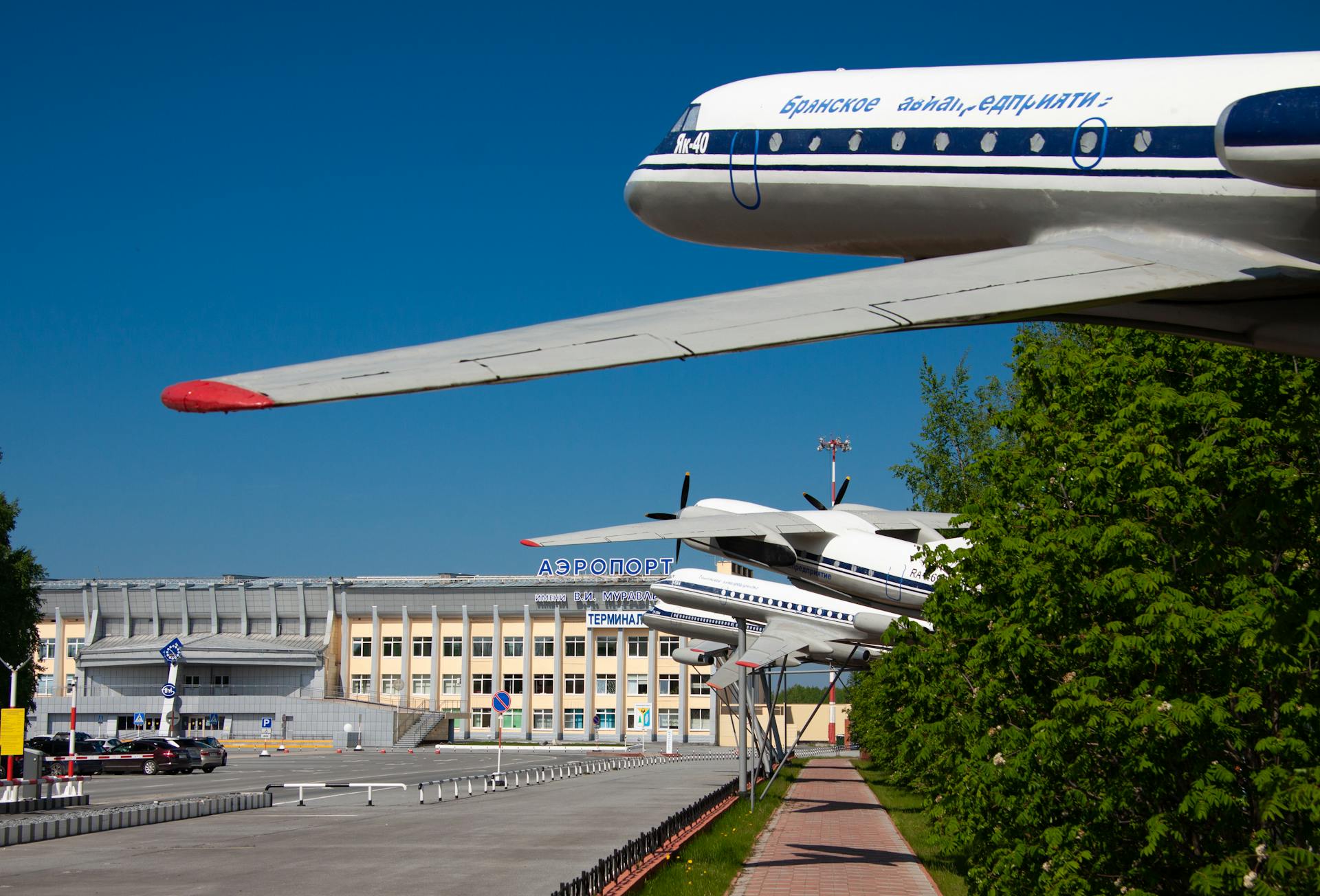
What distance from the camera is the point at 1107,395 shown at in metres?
16.5

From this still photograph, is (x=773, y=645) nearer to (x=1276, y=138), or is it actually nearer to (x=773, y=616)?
(x=773, y=616)

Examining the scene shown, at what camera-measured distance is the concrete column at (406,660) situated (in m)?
120

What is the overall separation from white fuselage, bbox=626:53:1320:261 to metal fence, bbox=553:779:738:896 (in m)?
9.98

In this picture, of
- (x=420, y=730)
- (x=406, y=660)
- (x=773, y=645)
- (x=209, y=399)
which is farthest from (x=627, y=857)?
(x=406, y=660)

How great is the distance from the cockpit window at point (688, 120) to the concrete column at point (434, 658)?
114 m

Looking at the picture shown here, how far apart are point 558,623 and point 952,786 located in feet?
327

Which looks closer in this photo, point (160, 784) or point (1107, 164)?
point (1107, 164)

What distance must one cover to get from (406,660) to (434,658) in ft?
9.82

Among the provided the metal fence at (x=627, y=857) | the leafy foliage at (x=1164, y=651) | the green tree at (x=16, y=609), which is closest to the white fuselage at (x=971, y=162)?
the leafy foliage at (x=1164, y=651)

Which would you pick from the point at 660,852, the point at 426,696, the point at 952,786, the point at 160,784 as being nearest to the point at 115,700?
the point at 426,696

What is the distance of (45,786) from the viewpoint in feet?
130

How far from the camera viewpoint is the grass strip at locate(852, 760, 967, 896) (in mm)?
23391

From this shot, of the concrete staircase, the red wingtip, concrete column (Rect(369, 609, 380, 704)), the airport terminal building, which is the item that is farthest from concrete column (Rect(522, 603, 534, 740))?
the red wingtip

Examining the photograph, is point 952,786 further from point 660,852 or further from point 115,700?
point 115,700
